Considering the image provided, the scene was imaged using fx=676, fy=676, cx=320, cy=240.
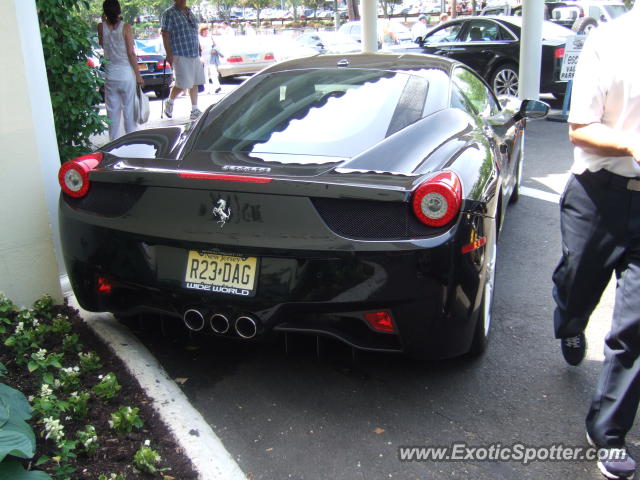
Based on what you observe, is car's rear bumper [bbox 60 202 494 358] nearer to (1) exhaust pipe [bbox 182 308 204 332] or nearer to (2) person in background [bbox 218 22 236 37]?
(1) exhaust pipe [bbox 182 308 204 332]

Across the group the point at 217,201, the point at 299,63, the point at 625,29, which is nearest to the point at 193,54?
the point at 299,63

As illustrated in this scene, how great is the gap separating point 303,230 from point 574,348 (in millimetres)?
1472

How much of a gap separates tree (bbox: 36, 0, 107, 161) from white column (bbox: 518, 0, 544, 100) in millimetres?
7189

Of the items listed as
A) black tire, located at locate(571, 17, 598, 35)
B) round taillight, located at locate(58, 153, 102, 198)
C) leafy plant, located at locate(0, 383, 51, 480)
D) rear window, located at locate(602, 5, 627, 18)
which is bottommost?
leafy plant, located at locate(0, 383, 51, 480)

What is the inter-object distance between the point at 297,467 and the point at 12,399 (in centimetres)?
111

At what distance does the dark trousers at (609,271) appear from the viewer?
97.1 inches

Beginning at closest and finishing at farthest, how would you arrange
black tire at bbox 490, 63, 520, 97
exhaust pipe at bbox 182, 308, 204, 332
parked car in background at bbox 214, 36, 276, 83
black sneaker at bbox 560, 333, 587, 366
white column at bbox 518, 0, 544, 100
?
1. exhaust pipe at bbox 182, 308, 204, 332
2. black sneaker at bbox 560, 333, 587, 366
3. white column at bbox 518, 0, 544, 100
4. black tire at bbox 490, 63, 520, 97
5. parked car in background at bbox 214, 36, 276, 83

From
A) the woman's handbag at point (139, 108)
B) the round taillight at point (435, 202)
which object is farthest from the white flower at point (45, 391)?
the woman's handbag at point (139, 108)

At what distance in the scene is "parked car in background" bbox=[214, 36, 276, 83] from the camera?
65.3 ft

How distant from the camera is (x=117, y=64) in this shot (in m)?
7.75

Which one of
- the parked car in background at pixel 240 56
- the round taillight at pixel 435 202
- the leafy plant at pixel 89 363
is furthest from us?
the parked car in background at pixel 240 56

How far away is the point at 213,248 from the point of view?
2.82 meters

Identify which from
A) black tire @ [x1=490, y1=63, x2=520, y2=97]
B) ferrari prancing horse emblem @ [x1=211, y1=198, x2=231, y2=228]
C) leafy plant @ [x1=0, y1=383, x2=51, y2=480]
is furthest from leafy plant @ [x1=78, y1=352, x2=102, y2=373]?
black tire @ [x1=490, y1=63, x2=520, y2=97]

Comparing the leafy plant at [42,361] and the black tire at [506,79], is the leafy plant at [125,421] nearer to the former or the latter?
the leafy plant at [42,361]
